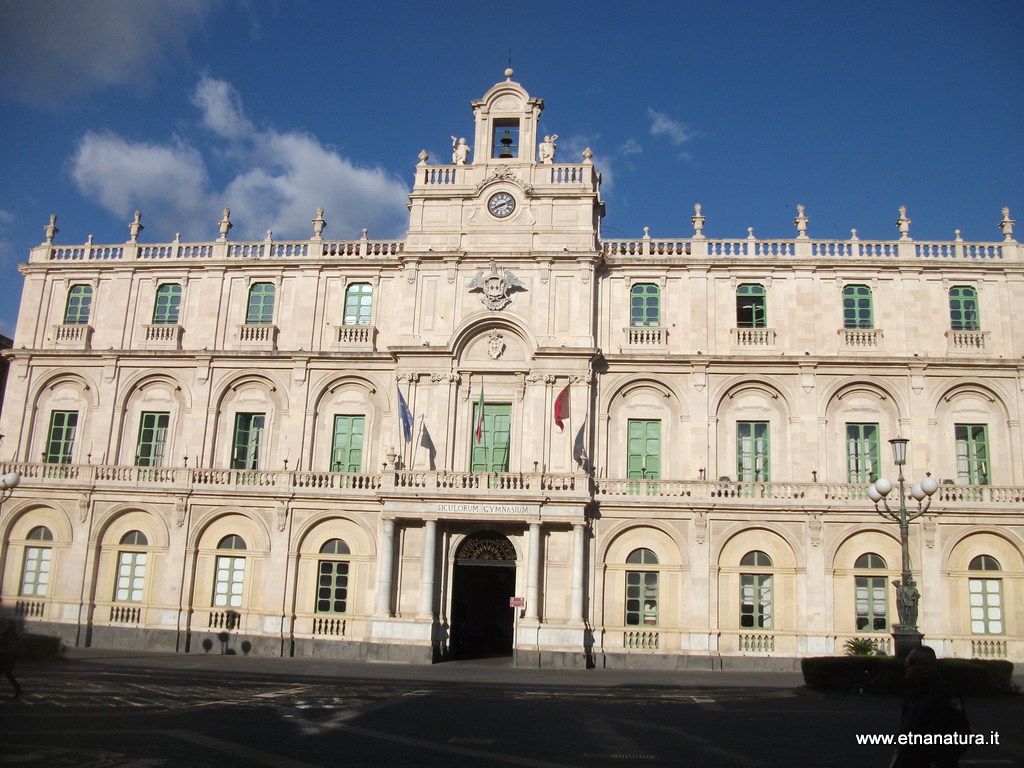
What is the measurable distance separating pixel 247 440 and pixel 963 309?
30276 mm

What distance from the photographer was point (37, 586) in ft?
125

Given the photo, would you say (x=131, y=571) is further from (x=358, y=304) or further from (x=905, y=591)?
(x=905, y=591)

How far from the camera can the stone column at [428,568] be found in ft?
113

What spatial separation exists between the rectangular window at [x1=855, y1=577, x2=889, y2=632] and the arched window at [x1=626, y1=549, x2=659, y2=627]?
7633mm

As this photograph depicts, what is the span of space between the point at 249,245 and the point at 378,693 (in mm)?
23800

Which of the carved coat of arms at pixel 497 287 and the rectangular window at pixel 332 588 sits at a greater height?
the carved coat of arms at pixel 497 287

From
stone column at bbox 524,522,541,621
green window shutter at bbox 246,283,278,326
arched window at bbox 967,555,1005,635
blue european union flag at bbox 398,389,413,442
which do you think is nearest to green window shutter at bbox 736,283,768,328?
stone column at bbox 524,522,541,621

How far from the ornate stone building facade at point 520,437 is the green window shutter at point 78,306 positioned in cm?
23

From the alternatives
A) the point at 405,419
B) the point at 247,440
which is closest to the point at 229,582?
the point at 247,440

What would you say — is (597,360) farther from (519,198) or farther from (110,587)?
(110,587)

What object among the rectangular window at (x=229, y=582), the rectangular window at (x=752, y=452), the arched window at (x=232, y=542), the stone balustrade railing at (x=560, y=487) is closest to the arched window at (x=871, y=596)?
the stone balustrade railing at (x=560, y=487)

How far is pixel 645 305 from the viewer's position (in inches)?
1505

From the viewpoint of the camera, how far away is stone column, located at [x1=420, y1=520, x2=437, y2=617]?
→ 113ft

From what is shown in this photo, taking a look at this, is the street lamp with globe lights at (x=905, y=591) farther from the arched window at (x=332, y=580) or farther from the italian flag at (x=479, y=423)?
the arched window at (x=332, y=580)
